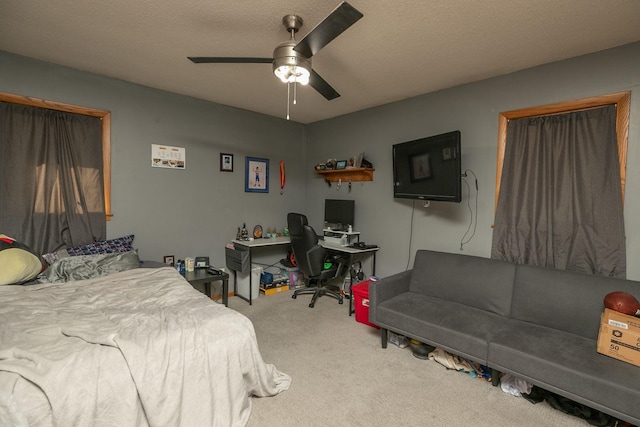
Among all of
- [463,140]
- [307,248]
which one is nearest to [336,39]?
[463,140]

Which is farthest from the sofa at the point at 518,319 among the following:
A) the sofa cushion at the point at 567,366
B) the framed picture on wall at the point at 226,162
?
the framed picture on wall at the point at 226,162

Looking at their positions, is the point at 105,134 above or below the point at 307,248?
above

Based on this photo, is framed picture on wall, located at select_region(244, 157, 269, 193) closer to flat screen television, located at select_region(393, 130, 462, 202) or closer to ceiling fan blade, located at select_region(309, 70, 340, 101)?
flat screen television, located at select_region(393, 130, 462, 202)

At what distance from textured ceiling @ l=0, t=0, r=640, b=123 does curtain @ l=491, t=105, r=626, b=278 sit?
0.60m

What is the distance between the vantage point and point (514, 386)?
6.88ft

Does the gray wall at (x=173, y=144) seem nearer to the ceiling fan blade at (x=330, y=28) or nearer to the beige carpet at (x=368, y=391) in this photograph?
the beige carpet at (x=368, y=391)

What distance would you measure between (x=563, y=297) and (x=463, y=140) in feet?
5.53

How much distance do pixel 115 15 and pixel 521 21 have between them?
266 cm

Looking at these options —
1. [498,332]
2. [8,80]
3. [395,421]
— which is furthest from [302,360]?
[8,80]

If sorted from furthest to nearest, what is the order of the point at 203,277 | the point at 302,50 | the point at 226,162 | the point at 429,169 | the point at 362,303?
1. the point at 226,162
2. the point at 203,277
3. the point at 362,303
4. the point at 429,169
5. the point at 302,50

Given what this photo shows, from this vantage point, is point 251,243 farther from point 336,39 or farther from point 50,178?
point 336,39

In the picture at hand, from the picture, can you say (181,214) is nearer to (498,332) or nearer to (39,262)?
(39,262)

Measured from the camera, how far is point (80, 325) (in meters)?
1.66

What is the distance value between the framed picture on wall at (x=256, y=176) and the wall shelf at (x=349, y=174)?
2.57ft
